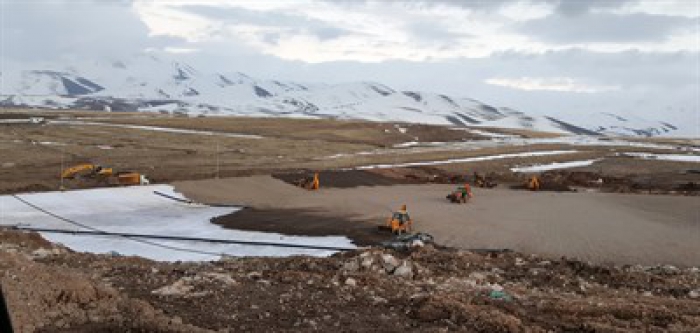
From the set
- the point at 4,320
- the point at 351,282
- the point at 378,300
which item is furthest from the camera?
the point at 351,282

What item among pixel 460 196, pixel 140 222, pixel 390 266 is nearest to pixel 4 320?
pixel 390 266

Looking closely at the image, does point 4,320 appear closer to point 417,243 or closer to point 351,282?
point 351,282

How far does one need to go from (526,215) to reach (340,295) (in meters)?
13.3

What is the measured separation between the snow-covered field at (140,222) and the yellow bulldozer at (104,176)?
104cm

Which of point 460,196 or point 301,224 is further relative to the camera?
point 460,196

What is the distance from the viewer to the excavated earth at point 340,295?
24.4 ft

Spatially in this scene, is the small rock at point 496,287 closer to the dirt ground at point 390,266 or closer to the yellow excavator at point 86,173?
the dirt ground at point 390,266

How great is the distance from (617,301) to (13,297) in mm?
8267

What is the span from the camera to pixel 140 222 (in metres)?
19.8

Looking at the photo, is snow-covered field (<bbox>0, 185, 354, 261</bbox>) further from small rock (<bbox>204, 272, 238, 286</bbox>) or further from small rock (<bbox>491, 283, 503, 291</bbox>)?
small rock (<bbox>491, 283, 503, 291</bbox>)

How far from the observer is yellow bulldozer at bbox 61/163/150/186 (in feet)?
84.0

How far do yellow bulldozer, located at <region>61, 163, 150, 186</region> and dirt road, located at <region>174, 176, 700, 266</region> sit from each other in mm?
1643

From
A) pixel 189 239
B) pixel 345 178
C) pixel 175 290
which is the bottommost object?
pixel 189 239

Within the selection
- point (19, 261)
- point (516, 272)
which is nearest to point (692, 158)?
point (516, 272)
